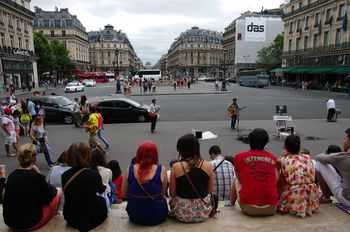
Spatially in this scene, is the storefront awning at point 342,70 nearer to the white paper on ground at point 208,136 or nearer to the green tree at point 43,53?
the white paper on ground at point 208,136

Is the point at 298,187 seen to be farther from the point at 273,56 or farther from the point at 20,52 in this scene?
the point at 273,56

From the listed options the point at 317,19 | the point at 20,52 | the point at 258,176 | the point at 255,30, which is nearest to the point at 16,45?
the point at 20,52

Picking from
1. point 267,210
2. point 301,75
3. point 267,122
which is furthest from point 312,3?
point 267,210

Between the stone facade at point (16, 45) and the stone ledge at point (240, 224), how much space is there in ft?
146

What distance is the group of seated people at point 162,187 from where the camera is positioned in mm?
3092

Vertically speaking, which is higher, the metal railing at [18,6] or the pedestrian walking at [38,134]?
the metal railing at [18,6]

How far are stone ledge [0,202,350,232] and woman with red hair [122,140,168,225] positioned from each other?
0.16 metres

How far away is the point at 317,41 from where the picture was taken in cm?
4756

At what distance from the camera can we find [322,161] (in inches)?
150

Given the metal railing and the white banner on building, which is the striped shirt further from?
the white banner on building

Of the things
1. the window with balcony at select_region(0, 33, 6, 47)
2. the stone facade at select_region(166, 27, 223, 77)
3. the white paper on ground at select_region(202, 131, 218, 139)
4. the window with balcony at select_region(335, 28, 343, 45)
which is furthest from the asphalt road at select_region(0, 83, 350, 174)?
the stone facade at select_region(166, 27, 223, 77)

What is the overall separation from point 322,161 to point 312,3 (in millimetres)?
53816

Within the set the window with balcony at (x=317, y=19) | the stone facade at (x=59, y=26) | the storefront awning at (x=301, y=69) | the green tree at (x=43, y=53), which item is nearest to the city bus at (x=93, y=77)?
the green tree at (x=43, y=53)

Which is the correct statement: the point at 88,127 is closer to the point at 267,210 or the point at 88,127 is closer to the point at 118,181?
the point at 118,181
